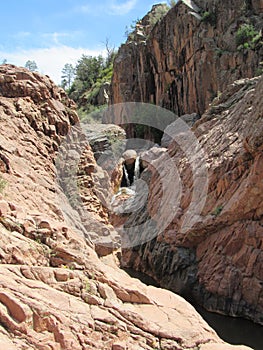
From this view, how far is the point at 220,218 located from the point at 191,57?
22.1 metres

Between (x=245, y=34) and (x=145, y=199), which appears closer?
(x=145, y=199)

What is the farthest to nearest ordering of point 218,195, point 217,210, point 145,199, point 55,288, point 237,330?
point 145,199, point 218,195, point 217,210, point 237,330, point 55,288

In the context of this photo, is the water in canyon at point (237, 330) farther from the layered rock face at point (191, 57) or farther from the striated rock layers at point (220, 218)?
the layered rock face at point (191, 57)

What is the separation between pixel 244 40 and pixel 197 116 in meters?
6.95

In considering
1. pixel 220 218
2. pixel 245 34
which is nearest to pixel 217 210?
pixel 220 218

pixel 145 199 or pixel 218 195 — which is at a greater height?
pixel 218 195

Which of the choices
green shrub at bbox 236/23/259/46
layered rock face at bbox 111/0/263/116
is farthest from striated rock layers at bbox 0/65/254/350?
green shrub at bbox 236/23/259/46

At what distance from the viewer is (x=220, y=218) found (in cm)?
1666

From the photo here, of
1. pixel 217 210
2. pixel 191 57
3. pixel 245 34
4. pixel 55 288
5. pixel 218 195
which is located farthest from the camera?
pixel 191 57

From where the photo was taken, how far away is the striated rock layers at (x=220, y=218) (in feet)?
50.5

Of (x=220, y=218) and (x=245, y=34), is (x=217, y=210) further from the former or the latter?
(x=245, y=34)

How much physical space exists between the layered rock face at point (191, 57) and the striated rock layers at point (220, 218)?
11.1 meters

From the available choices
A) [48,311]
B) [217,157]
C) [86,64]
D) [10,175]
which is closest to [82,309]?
[48,311]

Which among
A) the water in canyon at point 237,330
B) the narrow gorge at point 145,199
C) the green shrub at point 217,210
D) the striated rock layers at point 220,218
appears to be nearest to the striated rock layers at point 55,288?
the narrow gorge at point 145,199
